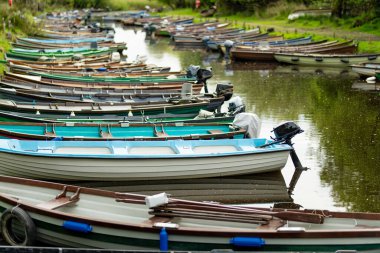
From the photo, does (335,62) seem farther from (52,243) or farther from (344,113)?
(52,243)

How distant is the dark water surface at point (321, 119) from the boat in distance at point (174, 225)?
5145 millimetres

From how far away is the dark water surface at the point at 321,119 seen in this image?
56.6ft

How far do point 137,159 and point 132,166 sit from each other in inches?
11.0

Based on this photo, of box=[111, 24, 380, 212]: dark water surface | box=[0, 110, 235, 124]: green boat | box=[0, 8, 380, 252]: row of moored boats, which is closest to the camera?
box=[0, 8, 380, 252]: row of moored boats

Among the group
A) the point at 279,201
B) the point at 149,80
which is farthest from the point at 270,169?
the point at 149,80

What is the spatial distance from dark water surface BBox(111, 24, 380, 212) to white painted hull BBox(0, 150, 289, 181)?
1.45 meters

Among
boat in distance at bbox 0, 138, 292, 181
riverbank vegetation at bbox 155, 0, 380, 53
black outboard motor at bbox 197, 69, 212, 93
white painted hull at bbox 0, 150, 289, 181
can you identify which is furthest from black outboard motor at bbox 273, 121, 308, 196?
riverbank vegetation at bbox 155, 0, 380, 53

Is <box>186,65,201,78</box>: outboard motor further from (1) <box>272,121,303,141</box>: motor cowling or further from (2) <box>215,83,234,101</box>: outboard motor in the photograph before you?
(1) <box>272,121,303,141</box>: motor cowling

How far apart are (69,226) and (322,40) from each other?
125 feet

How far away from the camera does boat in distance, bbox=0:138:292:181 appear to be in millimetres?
16172

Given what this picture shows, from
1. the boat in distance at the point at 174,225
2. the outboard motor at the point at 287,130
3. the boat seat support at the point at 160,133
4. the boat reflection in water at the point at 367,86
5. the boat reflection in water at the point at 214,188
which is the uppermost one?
the boat in distance at the point at 174,225

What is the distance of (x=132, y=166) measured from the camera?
16688mm

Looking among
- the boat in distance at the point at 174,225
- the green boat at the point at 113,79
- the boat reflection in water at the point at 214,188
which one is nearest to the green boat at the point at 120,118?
the boat reflection in water at the point at 214,188

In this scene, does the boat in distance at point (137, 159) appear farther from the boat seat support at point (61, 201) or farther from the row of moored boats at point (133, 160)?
the boat seat support at point (61, 201)
